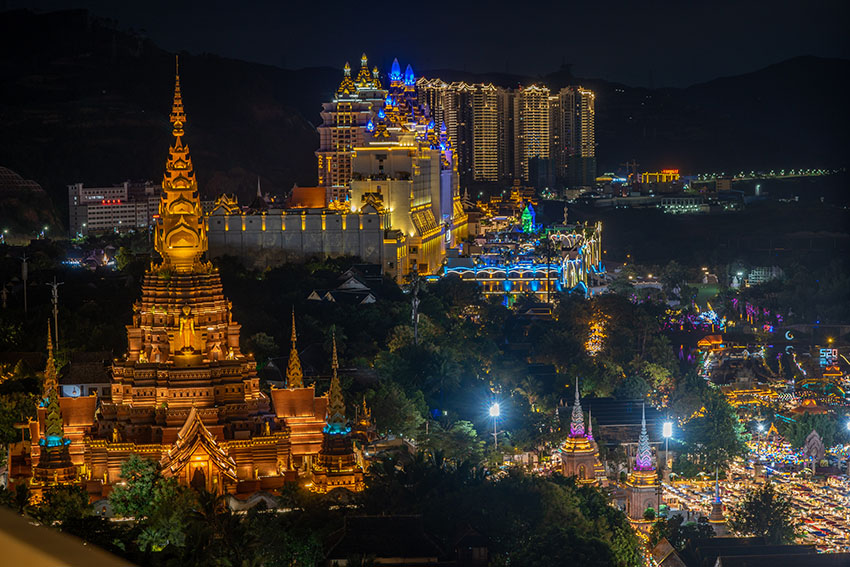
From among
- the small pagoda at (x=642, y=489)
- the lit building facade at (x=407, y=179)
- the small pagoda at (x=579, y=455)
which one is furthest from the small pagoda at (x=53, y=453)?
the lit building facade at (x=407, y=179)

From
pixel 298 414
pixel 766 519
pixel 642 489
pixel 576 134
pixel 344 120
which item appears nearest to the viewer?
pixel 298 414

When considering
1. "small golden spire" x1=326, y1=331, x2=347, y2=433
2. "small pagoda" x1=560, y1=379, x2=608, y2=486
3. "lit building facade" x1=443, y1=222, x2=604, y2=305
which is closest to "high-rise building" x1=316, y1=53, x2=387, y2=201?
"lit building facade" x1=443, y1=222, x2=604, y2=305

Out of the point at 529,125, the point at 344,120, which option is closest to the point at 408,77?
the point at 344,120

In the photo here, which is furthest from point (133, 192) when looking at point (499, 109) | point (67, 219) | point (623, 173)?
point (623, 173)

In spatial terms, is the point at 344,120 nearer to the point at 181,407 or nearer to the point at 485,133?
the point at 181,407

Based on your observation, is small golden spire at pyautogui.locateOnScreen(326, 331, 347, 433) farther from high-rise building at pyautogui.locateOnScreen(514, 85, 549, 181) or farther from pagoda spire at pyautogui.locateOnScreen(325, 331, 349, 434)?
high-rise building at pyautogui.locateOnScreen(514, 85, 549, 181)

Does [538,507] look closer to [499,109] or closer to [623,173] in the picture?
[499,109]

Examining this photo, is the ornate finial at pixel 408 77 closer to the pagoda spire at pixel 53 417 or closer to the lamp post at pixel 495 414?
the lamp post at pixel 495 414
